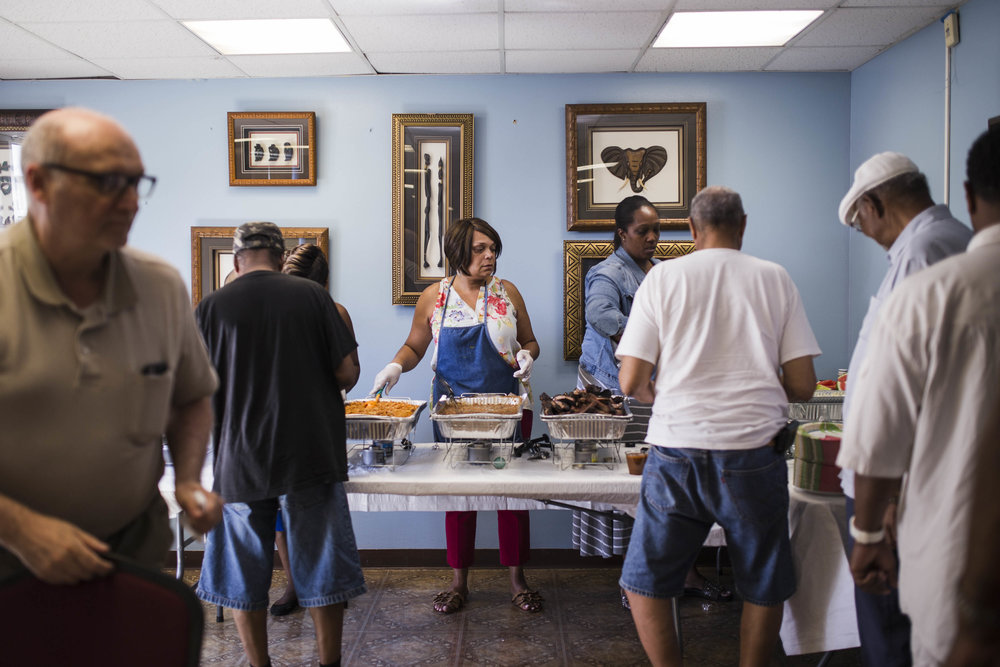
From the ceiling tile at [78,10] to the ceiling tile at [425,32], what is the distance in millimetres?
902

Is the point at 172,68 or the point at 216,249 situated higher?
the point at 172,68

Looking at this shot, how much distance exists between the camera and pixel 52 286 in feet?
3.91

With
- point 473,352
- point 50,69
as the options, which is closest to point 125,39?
point 50,69

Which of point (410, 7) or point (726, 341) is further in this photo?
point (410, 7)

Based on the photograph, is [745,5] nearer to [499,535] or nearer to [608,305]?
[608,305]

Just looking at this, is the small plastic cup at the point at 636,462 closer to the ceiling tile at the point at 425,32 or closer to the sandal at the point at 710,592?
the sandal at the point at 710,592

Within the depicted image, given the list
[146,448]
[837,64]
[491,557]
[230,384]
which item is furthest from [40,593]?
[837,64]

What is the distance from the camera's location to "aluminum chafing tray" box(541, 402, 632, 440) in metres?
2.65

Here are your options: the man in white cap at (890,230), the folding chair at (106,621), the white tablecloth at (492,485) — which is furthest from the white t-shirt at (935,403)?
the folding chair at (106,621)

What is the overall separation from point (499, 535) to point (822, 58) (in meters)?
3.13

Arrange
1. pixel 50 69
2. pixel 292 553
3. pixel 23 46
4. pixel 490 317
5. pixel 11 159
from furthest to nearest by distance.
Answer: pixel 11 159
pixel 50 69
pixel 23 46
pixel 490 317
pixel 292 553

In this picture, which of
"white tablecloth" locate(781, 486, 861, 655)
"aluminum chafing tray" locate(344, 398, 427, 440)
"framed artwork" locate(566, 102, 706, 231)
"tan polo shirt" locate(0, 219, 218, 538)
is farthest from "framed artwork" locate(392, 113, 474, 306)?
"tan polo shirt" locate(0, 219, 218, 538)

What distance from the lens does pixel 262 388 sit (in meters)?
2.29

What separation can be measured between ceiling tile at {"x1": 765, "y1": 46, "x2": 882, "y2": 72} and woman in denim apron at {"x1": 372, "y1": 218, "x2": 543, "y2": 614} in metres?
2.04
